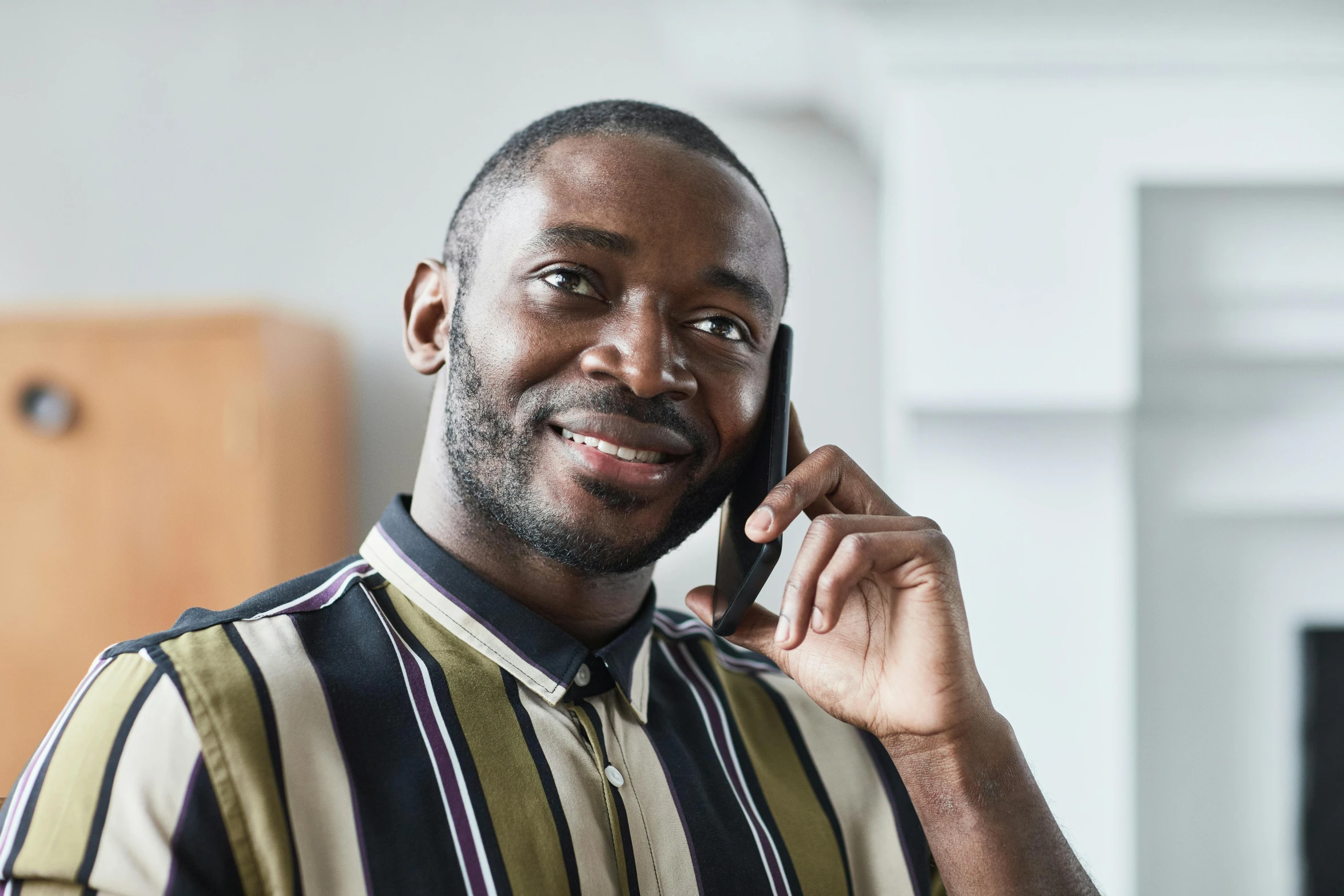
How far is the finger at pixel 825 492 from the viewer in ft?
2.79

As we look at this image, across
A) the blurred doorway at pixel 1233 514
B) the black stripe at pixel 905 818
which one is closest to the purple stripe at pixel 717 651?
the black stripe at pixel 905 818

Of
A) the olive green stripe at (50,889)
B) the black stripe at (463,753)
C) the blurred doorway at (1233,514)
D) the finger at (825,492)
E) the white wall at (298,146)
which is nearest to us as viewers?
the olive green stripe at (50,889)

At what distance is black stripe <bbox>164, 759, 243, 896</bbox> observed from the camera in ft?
2.15

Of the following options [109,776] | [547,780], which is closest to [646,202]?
[547,780]

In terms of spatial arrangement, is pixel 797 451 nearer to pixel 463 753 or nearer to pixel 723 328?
pixel 723 328

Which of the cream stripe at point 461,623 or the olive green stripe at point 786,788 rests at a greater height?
the cream stripe at point 461,623

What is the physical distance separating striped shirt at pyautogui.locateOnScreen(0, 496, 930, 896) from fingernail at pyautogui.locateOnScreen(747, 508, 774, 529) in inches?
7.1

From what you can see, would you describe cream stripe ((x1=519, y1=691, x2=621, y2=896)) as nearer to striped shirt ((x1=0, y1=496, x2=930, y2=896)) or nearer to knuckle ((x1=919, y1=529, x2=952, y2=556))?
striped shirt ((x1=0, y1=496, x2=930, y2=896))


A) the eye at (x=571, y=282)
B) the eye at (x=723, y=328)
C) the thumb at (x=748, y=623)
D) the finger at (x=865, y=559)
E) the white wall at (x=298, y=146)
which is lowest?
the thumb at (x=748, y=623)

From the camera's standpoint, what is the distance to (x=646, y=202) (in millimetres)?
887

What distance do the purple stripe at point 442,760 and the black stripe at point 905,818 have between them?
1.40 feet

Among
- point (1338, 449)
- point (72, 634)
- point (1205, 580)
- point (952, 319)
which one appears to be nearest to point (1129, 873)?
point (1205, 580)

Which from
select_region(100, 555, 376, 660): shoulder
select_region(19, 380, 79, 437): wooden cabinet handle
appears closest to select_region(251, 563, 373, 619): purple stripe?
select_region(100, 555, 376, 660): shoulder

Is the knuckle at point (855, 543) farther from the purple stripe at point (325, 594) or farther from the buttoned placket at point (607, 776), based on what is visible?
the purple stripe at point (325, 594)
